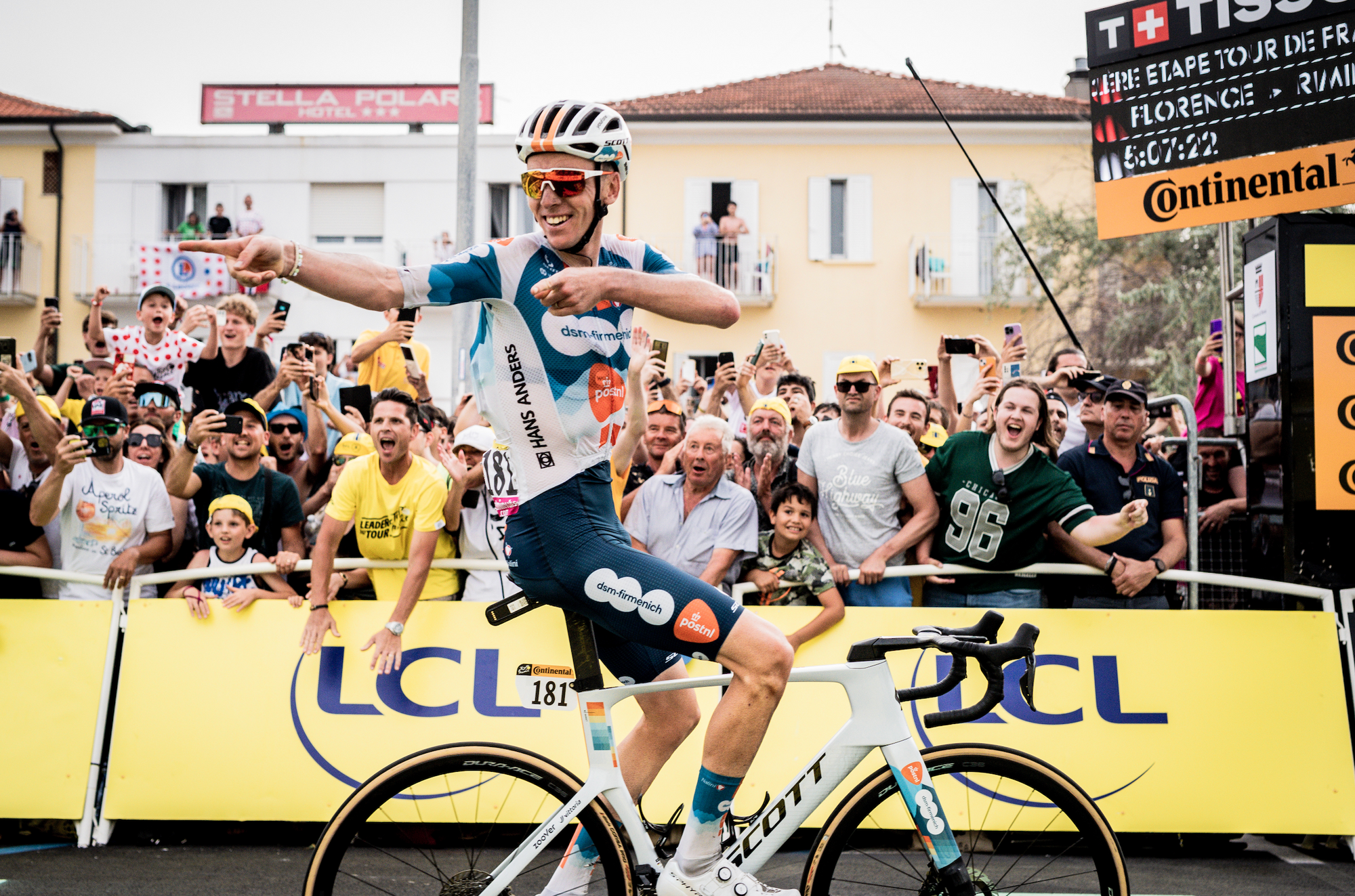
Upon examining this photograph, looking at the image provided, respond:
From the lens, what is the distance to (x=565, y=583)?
2.95 meters

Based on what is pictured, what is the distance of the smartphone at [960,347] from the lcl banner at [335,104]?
24.2 meters

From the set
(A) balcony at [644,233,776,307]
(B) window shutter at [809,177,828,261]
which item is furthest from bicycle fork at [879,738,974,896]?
(B) window shutter at [809,177,828,261]

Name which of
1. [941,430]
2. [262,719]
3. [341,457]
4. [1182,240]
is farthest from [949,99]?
[262,719]

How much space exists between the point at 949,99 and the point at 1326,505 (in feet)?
73.1

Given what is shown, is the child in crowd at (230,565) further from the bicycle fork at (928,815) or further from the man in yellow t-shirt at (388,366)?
the bicycle fork at (928,815)

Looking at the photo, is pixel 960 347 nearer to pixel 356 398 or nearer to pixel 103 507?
pixel 356 398

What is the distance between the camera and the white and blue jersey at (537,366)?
2902mm

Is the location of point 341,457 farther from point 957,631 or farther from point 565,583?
point 957,631

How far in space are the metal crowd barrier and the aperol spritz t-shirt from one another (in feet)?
0.69

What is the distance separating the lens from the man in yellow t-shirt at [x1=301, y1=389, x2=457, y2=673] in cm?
547

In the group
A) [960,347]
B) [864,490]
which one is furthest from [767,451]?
[960,347]

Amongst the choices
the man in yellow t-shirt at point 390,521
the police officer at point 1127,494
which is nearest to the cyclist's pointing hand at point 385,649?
the man in yellow t-shirt at point 390,521

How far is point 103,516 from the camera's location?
596 cm

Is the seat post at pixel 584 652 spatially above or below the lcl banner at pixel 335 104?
below
